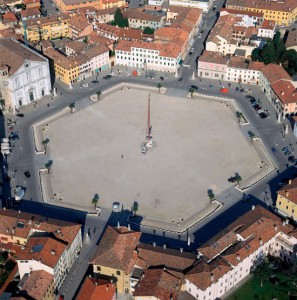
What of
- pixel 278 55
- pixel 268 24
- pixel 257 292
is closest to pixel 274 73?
pixel 278 55

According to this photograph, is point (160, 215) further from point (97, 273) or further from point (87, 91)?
point (87, 91)

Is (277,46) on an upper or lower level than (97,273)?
upper

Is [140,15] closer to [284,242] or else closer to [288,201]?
[288,201]

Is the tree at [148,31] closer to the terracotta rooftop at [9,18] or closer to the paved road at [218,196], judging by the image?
the paved road at [218,196]

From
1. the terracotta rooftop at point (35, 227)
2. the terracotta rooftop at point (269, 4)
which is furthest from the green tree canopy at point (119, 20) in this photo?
the terracotta rooftop at point (35, 227)

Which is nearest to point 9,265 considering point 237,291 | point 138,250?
point 138,250

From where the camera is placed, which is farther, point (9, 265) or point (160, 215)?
point (160, 215)

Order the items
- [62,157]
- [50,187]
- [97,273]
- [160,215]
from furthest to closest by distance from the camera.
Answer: [62,157] < [50,187] < [160,215] < [97,273]
